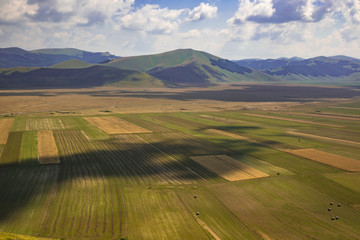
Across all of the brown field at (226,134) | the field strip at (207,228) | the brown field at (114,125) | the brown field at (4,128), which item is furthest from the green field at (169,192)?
the brown field at (114,125)

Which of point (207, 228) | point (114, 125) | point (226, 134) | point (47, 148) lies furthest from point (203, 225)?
point (114, 125)

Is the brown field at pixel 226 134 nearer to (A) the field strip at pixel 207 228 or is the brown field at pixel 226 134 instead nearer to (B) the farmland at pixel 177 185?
(B) the farmland at pixel 177 185

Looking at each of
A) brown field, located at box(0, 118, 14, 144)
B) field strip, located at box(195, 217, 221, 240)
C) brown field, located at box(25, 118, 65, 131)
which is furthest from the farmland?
brown field, located at box(25, 118, 65, 131)

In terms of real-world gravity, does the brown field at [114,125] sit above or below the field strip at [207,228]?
above

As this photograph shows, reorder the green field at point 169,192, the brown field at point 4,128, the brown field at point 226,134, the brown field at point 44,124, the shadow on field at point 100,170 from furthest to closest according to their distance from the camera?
the brown field at point 44,124, the brown field at point 226,134, the brown field at point 4,128, the shadow on field at point 100,170, the green field at point 169,192

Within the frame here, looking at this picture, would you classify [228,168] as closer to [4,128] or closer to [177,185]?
[177,185]

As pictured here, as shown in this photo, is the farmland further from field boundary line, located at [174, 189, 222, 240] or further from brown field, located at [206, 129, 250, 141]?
brown field, located at [206, 129, 250, 141]
